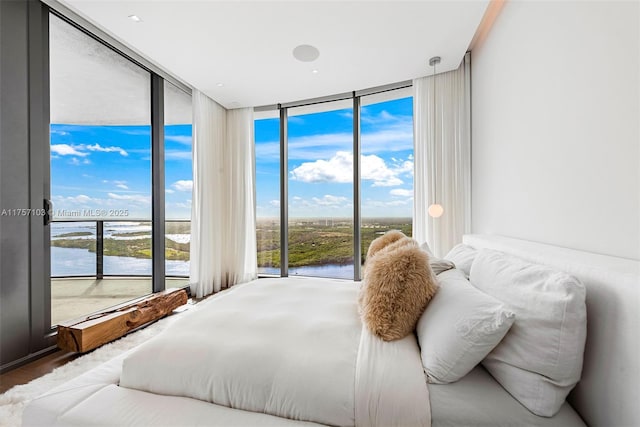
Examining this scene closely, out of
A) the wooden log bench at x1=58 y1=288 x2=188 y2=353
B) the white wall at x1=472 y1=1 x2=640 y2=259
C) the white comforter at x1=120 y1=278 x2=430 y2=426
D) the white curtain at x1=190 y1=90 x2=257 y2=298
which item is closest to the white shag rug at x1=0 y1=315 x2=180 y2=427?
the wooden log bench at x1=58 y1=288 x2=188 y2=353

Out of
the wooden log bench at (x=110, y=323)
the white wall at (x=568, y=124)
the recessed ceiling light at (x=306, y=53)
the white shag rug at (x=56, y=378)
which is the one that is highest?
the recessed ceiling light at (x=306, y=53)

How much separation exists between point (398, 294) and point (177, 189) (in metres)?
3.73

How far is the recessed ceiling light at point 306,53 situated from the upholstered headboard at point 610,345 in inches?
104

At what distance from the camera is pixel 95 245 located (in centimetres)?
307

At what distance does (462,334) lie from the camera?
0.96 m

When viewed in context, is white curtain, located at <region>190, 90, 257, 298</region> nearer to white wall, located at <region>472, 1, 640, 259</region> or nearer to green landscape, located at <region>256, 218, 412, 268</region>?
green landscape, located at <region>256, 218, 412, 268</region>

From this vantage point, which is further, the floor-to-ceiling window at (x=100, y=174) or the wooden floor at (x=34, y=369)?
the floor-to-ceiling window at (x=100, y=174)

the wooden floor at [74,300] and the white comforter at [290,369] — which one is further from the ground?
the white comforter at [290,369]

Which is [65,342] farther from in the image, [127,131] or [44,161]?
[127,131]

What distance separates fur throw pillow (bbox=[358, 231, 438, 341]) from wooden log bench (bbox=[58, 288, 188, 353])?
2228 millimetres

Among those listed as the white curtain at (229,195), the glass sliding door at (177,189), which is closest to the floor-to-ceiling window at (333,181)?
the white curtain at (229,195)

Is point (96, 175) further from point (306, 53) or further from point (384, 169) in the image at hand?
point (384, 169)

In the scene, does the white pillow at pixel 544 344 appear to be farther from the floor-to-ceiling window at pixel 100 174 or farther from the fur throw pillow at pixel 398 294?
the floor-to-ceiling window at pixel 100 174

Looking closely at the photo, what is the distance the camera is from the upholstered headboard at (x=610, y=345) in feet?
2.43
